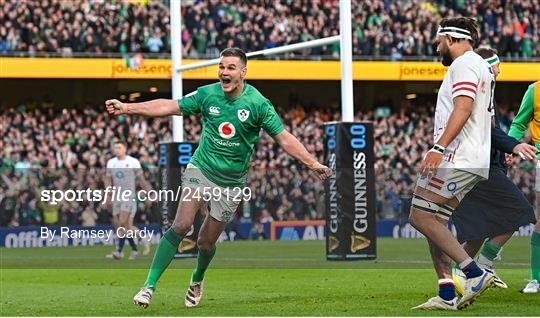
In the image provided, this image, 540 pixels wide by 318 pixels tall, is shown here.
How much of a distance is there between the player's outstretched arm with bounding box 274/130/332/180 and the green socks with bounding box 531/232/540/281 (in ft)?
8.77

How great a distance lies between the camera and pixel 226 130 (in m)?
9.82

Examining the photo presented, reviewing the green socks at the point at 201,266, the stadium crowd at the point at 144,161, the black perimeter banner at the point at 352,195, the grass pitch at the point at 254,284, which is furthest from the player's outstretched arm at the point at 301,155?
the black perimeter banner at the point at 352,195

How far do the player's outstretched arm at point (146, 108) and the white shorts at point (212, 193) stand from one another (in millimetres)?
541

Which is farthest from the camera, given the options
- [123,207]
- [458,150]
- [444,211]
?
[123,207]

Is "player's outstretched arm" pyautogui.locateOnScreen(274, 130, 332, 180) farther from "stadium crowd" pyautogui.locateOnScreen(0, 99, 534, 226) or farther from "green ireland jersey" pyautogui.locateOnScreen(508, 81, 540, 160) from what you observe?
"stadium crowd" pyautogui.locateOnScreen(0, 99, 534, 226)

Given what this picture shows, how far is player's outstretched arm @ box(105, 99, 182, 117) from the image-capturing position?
937 centimetres

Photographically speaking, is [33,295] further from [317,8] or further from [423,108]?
[423,108]

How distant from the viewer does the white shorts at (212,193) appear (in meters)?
9.87

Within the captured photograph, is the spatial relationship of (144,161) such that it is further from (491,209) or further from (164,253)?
(164,253)

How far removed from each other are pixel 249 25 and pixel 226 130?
26472 mm

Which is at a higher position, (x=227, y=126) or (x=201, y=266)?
(x=227, y=126)

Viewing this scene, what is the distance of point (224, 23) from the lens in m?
36.0

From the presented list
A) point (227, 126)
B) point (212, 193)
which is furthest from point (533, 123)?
point (212, 193)

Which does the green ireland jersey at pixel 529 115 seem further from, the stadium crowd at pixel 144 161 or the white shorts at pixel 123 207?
the white shorts at pixel 123 207
